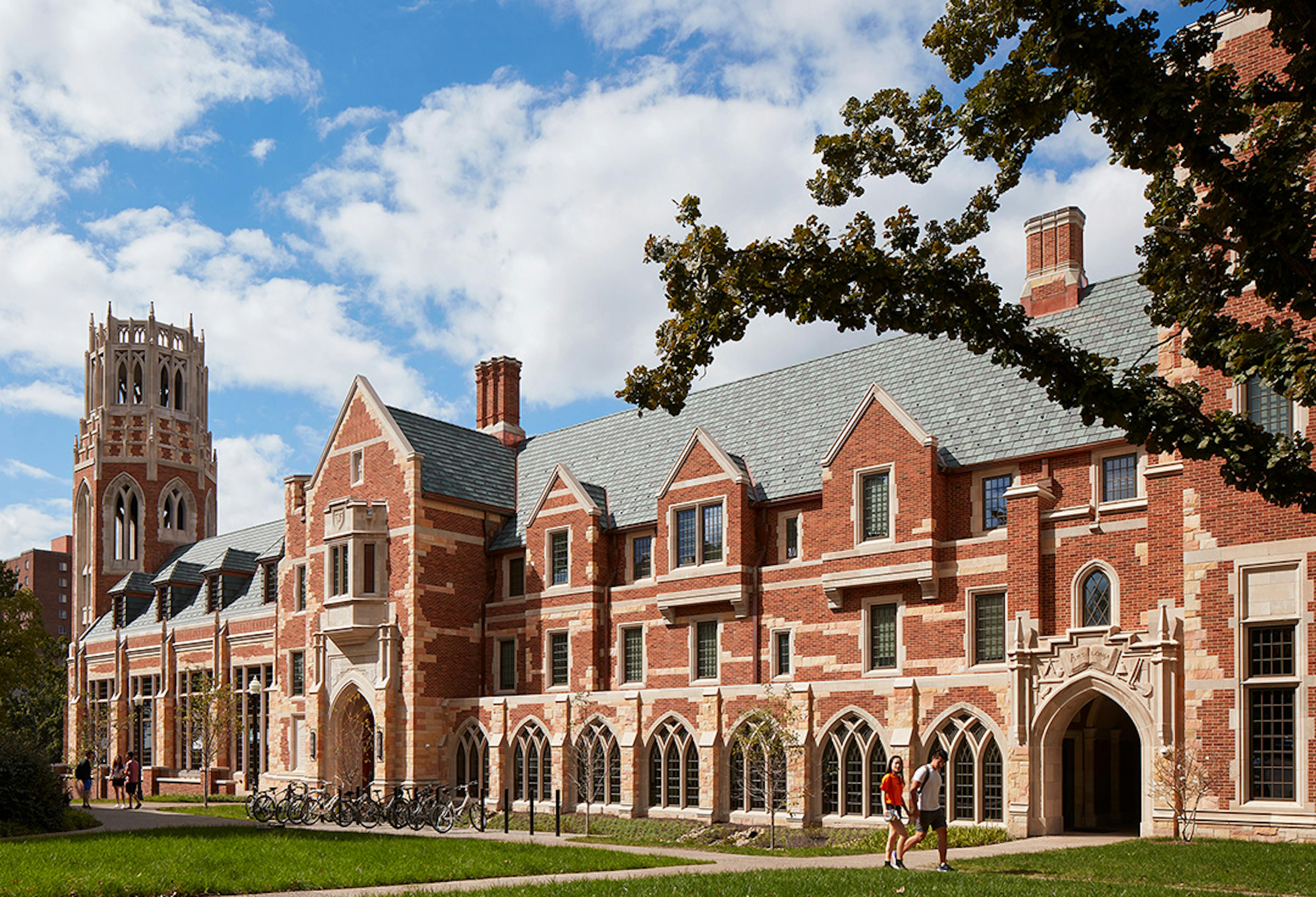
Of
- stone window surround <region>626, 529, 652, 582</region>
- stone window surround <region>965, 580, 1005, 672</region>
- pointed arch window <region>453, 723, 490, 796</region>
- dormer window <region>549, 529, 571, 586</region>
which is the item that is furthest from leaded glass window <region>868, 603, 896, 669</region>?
pointed arch window <region>453, 723, 490, 796</region>

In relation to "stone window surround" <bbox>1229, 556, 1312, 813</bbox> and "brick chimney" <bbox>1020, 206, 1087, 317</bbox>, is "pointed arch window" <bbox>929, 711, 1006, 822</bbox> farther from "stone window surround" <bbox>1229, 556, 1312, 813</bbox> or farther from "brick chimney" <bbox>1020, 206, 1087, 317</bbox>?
"brick chimney" <bbox>1020, 206, 1087, 317</bbox>

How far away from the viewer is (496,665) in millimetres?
42156

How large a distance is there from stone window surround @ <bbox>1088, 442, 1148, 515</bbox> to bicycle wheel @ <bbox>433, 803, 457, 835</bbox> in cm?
1744

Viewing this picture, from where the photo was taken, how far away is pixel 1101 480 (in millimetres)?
Answer: 28141

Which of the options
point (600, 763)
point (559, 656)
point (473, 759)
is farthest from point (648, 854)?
point (473, 759)

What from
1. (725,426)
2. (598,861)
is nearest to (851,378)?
(725,426)

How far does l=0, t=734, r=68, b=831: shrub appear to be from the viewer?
94.3ft

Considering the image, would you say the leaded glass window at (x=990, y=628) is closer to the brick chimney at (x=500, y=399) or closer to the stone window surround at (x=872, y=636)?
the stone window surround at (x=872, y=636)

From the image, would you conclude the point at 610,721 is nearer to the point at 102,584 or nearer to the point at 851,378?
the point at 851,378

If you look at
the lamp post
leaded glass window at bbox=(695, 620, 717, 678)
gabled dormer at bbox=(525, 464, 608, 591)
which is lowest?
the lamp post

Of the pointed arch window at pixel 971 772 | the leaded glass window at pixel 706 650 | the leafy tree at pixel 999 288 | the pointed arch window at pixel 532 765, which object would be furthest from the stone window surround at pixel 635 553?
the leafy tree at pixel 999 288

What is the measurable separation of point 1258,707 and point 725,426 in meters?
18.9

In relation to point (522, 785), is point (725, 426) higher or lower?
higher

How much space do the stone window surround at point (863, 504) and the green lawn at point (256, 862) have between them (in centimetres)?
1154
